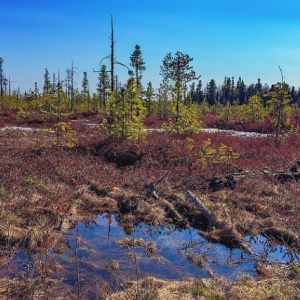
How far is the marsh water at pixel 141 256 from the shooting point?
7.11 meters

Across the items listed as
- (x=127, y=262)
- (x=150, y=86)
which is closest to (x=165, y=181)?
(x=127, y=262)

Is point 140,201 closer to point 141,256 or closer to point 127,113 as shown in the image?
point 141,256

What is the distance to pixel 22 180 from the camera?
41.3 feet

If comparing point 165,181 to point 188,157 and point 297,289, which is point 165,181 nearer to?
point 188,157

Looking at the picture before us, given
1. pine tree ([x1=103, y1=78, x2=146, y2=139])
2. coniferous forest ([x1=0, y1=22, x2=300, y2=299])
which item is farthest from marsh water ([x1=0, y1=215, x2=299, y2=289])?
pine tree ([x1=103, y1=78, x2=146, y2=139])

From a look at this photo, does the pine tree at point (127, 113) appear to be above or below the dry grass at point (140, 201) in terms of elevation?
above

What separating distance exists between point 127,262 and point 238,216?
4.39m

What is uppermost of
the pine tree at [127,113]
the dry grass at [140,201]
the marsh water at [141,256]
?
the pine tree at [127,113]

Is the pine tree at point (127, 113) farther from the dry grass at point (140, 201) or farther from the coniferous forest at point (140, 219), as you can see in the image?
the dry grass at point (140, 201)

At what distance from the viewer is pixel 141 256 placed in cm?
819

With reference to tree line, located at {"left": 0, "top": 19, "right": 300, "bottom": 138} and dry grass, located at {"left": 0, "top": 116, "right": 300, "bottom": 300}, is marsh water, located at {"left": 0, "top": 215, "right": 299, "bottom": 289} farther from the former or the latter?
tree line, located at {"left": 0, "top": 19, "right": 300, "bottom": 138}

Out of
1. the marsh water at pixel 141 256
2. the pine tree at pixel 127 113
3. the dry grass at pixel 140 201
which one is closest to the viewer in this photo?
the dry grass at pixel 140 201

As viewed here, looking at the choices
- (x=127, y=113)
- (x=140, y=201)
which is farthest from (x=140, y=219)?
(x=127, y=113)

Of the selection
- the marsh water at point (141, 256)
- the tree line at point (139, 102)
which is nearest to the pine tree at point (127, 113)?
the tree line at point (139, 102)
